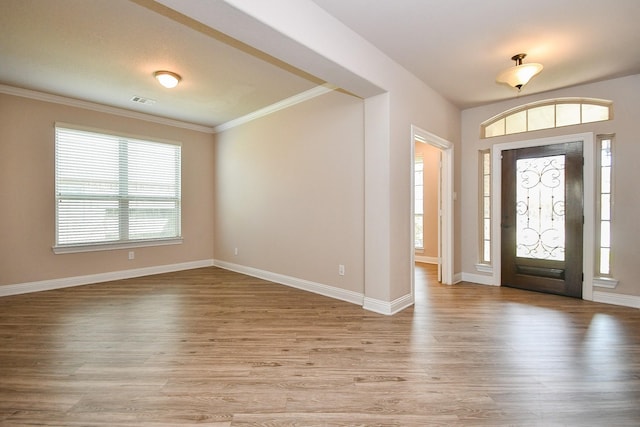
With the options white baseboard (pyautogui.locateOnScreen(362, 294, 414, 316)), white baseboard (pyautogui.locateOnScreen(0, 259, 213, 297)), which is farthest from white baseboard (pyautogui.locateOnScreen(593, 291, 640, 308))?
white baseboard (pyautogui.locateOnScreen(0, 259, 213, 297))

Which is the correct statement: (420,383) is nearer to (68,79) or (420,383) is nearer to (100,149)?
(68,79)

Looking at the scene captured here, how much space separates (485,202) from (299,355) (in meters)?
3.95

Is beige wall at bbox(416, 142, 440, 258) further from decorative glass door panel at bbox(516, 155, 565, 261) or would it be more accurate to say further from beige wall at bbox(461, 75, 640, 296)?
beige wall at bbox(461, 75, 640, 296)

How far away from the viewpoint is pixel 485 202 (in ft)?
15.9

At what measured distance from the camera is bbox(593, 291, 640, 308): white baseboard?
361 centimetres

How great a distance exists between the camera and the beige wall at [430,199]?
258 inches

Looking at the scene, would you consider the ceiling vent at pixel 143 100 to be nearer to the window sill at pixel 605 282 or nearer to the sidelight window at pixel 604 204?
the sidelight window at pixel 604 204

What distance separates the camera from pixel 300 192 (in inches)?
176

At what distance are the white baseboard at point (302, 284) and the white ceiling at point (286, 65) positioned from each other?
2736 mm

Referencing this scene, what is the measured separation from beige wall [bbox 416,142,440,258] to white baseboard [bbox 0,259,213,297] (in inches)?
189

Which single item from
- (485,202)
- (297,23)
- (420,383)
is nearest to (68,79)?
(297,23)

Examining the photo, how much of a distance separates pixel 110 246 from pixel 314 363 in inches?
172

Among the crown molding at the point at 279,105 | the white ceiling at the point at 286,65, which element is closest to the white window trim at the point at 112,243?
the white ceiling at the point at 286,65

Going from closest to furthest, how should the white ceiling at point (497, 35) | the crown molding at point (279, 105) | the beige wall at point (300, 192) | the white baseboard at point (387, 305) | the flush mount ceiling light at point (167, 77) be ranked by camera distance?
the white ceiling at point (497, 35) → the white baseboard at point (387, 305) → the flush mount ceiling light at point (167, 77) → the beige wall at point (300, 192) → the crown molding at point (279, 105)
